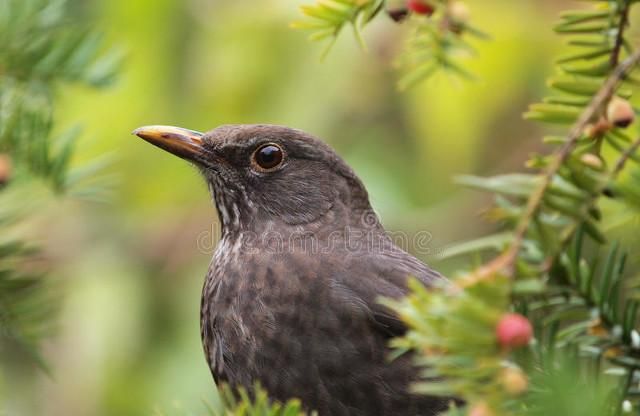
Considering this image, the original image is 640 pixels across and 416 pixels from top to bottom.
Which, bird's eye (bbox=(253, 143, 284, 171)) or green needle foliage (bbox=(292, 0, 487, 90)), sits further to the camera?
bird's eye (bbox=(253, 143, 284, 171))

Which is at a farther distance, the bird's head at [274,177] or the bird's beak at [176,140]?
the bird's head at [274,177]

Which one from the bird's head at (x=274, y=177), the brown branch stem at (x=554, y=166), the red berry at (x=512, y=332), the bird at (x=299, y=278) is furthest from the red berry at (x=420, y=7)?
the bird's head at (x=274, y=177)

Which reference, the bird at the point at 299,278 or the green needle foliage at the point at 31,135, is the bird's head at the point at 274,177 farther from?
the green needle foliage at the point at 31,135

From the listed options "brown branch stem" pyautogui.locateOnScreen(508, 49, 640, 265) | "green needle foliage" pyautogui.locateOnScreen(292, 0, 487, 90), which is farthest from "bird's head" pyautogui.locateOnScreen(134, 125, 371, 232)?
"brown branch stem" pyautogui.locateOnScreen(508, 49, 640, 265)

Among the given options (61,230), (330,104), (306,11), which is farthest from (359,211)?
(306,11)

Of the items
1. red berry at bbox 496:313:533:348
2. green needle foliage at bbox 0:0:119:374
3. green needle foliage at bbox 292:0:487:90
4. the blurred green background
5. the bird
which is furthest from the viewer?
the blurred green background

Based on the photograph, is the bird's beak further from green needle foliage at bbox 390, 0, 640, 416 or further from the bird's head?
green needle foliage at bbox 390, 0, 640, 416

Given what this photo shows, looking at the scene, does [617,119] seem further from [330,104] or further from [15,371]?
[15,371]

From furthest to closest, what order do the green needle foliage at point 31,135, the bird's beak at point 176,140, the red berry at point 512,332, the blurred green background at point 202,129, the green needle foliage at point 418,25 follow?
the blurred green background at point 202,129
the bird's beak at point 176,140
the green needle foliage at point 31,135
the green needle foliage at point 418,25
the red berry at point 512,332
